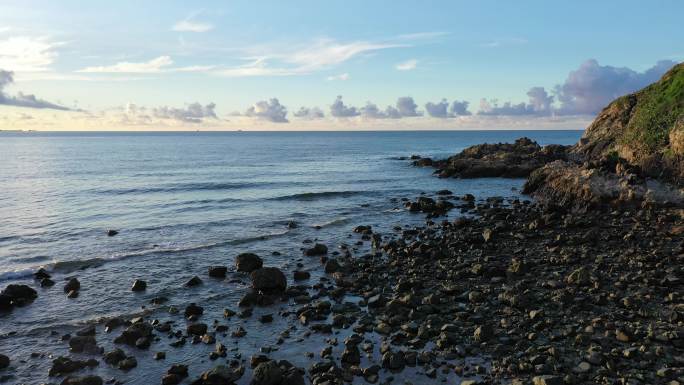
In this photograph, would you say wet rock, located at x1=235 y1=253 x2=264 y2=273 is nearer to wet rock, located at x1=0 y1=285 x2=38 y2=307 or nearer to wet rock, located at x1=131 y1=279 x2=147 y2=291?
wet rock, located at x1=131 y1=279 x2=147 y2=291

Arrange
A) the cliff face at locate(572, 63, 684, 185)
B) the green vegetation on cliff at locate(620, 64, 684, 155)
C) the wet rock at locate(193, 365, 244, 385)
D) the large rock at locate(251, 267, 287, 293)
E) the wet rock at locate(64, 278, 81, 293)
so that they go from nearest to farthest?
the wet rock at locate(193, 365, 244, 385)
the large rock at locate(251, 267, 287, 293)
the wet rock at locate(64, 278, 81, 293)
the cliff face at locate(572, 63, 684, 185)
the green vegetation on cliff at locate(620, 64, 684, 155)

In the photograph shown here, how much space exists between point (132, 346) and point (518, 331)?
11932 mm

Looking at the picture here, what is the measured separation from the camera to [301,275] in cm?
2211

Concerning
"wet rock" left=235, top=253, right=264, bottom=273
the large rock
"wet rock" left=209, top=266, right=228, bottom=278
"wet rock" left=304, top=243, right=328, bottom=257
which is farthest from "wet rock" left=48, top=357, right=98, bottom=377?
"wet rock" left=304, top=243, right=328, bottom=257

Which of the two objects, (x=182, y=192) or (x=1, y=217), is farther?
(x=182, y=192)

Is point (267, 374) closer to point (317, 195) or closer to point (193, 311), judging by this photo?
point (193, 311)

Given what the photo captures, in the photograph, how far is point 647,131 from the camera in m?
42.2

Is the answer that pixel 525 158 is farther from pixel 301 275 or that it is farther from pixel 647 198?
pixel 301 275

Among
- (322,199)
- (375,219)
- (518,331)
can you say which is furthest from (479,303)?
(322,199)

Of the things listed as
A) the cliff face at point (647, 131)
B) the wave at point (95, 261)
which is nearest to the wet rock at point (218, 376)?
the wave at point (95, 261)

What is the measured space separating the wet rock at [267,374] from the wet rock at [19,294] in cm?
1259

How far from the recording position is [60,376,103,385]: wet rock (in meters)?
13.0

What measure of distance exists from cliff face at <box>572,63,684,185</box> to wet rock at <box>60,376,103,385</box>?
35.6 metres

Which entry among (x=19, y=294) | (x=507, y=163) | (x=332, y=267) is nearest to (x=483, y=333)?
(x=332, y=267)
